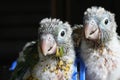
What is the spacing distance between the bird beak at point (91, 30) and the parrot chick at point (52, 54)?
0.04 metres

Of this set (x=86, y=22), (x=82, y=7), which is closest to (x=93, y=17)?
(x=86, y=22)

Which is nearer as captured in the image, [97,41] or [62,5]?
[97,41]

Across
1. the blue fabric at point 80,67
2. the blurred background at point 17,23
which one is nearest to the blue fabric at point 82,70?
the blue fabric at point 80,67

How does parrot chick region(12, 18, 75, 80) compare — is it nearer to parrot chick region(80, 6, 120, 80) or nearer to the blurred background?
parrot chick region(80, 6, 120, 80)

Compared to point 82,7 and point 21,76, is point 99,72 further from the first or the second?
point 82,7

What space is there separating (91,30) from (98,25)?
3 cm

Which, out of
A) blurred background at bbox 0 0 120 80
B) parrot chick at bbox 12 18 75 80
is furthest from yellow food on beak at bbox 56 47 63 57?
blurred background at bbox 0 0 120 80

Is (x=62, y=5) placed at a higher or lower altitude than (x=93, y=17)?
higher

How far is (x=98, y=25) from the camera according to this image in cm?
102

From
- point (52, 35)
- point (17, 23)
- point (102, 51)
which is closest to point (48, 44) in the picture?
point (52, 35)

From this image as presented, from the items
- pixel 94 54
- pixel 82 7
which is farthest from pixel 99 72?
pixel 82 7

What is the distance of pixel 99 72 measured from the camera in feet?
3.41

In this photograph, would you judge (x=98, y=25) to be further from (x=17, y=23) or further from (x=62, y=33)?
(x=17, y=23)

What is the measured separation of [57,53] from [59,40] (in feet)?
0.09
